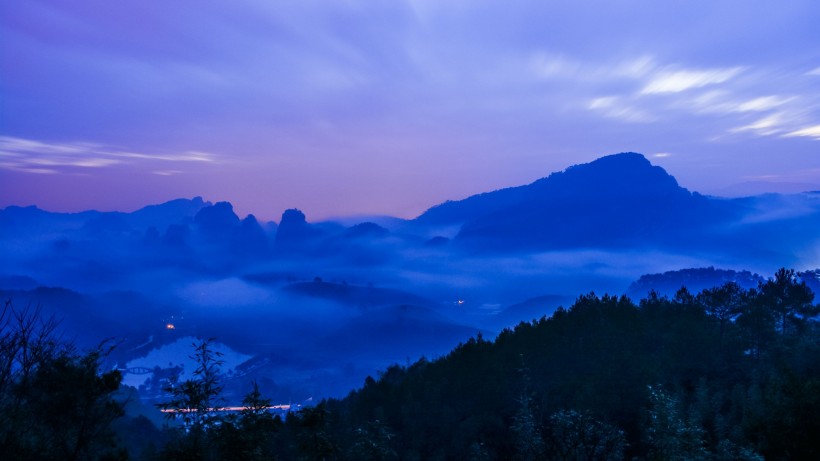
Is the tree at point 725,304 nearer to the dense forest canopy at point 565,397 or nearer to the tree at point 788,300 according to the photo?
the dense forest canopy at point 565,397

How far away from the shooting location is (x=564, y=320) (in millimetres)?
56031

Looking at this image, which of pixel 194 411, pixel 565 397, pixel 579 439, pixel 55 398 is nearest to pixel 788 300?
pixel 565 397

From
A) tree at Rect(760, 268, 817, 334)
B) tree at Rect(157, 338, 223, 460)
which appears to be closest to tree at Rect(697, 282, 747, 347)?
tree at Rect(760, 268, 817, 334)

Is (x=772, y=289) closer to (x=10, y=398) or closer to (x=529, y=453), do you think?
(x=529, y=453)

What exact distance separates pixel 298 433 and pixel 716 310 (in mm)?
47581

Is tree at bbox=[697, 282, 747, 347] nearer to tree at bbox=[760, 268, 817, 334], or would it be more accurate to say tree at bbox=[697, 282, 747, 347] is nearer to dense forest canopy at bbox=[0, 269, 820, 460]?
dense forest canopy at bbox=[0, 269, 820, 460]

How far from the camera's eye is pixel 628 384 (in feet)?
119

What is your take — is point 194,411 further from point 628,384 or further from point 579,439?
point 628,384

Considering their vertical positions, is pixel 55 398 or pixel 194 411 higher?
pixel 194 411

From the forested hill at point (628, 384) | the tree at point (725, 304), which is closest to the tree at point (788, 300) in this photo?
the forested hill at point (628, 384)

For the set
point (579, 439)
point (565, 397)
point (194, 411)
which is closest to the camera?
point (194, 411)

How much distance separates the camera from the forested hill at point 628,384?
1788 cm

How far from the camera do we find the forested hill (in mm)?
17875

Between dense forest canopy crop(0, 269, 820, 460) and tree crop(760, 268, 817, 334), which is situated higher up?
tree crop(760, 268, 817, 334)
